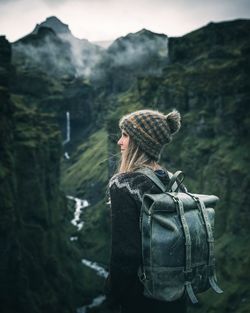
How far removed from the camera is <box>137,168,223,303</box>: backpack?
5664 millimetres

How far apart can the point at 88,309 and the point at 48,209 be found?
16.8 m

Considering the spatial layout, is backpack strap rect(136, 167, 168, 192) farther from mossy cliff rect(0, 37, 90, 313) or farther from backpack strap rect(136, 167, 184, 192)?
mossy cliff rect(0, 37, 90, 313)

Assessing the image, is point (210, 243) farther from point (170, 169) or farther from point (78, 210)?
point (78, 210)

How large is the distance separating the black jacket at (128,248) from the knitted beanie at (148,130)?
0.46m

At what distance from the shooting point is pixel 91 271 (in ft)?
279

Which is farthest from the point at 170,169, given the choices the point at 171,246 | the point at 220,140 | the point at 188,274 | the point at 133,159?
the point at 171,246

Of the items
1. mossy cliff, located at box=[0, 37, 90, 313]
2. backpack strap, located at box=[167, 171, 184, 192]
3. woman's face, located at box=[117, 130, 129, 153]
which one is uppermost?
woman's face, located at box=[117, 130, 129, 153]

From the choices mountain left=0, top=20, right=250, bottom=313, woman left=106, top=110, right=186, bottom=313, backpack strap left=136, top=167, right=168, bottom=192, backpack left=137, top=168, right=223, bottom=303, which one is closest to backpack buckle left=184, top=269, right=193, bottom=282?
backpack left=137, top=168, right=223, bottom=303

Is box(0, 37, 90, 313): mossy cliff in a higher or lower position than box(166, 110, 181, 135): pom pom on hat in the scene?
lower

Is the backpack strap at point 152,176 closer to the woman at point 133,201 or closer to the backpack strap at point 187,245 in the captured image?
the woman at point 133,201

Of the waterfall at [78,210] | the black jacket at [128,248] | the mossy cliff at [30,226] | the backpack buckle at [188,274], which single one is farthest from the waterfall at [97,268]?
the backpack buckle at [188,274]

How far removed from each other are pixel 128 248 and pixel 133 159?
122 centimetres

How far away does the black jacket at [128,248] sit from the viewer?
5.82m

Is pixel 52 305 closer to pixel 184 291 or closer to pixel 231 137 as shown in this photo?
pixel 231 137
